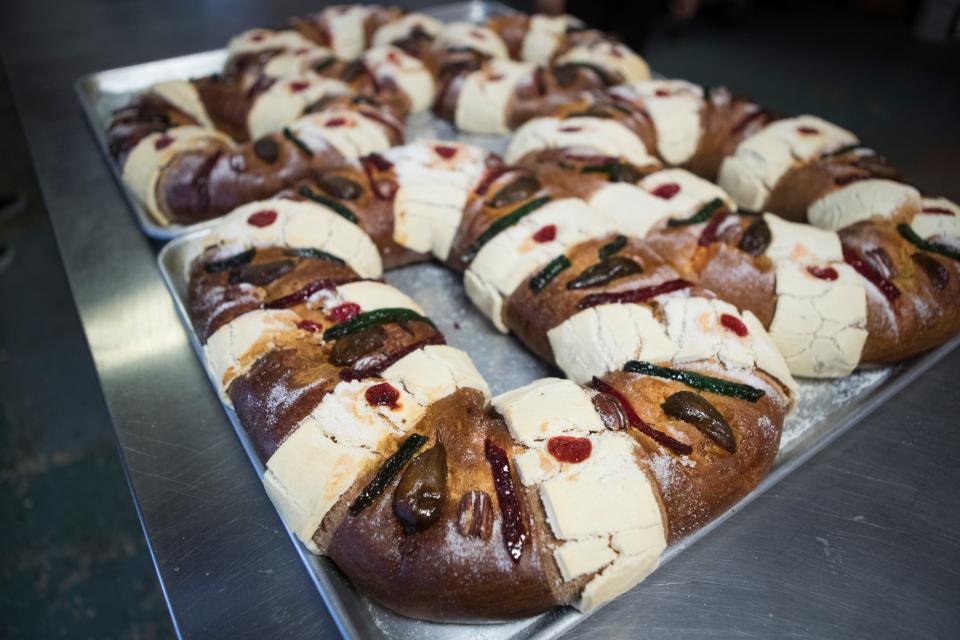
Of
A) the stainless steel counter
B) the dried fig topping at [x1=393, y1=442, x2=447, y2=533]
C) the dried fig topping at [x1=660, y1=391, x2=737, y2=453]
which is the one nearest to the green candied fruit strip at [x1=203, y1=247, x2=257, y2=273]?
the stainless steel counter

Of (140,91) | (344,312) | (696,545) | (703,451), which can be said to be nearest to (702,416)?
(703,451)

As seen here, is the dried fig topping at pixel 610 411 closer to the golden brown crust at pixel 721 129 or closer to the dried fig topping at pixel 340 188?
the dried fig topping at pixel 340 188

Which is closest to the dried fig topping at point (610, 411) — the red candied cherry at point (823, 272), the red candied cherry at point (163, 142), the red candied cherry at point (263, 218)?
the red candied cherry at point (823, 272)

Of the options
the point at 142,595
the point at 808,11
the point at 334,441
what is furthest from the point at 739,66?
the point at 142,595

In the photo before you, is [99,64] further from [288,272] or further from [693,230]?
[693,230]

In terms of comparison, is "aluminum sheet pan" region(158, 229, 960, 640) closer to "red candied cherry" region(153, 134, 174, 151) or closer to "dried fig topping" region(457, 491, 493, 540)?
"dried fig topping" region(457, 491, 493, 540)

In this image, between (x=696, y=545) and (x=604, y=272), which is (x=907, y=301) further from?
(x=696, y=545)
